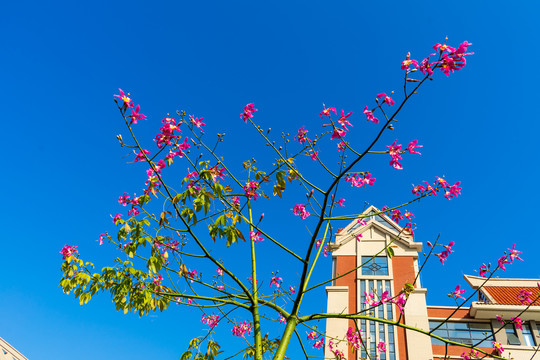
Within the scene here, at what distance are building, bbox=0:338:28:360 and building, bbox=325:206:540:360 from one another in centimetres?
1127

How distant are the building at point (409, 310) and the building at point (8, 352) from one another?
11.3 m

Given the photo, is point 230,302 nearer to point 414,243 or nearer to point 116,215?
point 116,215

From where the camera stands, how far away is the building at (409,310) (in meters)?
17.4

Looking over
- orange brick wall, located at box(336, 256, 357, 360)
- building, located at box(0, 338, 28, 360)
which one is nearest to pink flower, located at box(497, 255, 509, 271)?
building, located at box(0, 338, 28, 360)

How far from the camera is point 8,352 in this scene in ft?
30.5

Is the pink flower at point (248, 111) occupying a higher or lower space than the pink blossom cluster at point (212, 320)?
higher

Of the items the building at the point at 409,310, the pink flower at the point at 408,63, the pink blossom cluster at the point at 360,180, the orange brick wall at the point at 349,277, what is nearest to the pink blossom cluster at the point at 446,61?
the pink flower at the point at 408,63

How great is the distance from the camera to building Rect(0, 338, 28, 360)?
916 centimetres

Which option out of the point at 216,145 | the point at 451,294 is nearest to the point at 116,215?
the point at 216,145

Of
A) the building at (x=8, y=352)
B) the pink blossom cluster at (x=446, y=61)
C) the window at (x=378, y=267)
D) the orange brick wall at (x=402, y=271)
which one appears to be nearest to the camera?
the pink blossom cluster at (x=446, y=61)

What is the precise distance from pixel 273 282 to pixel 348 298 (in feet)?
47.4

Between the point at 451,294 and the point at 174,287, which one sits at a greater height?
the point at 451,294

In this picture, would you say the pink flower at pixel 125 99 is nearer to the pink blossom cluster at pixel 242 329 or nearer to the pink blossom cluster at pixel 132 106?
the pink blossom cluster at pixel 132 106

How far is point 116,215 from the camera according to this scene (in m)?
4.92
